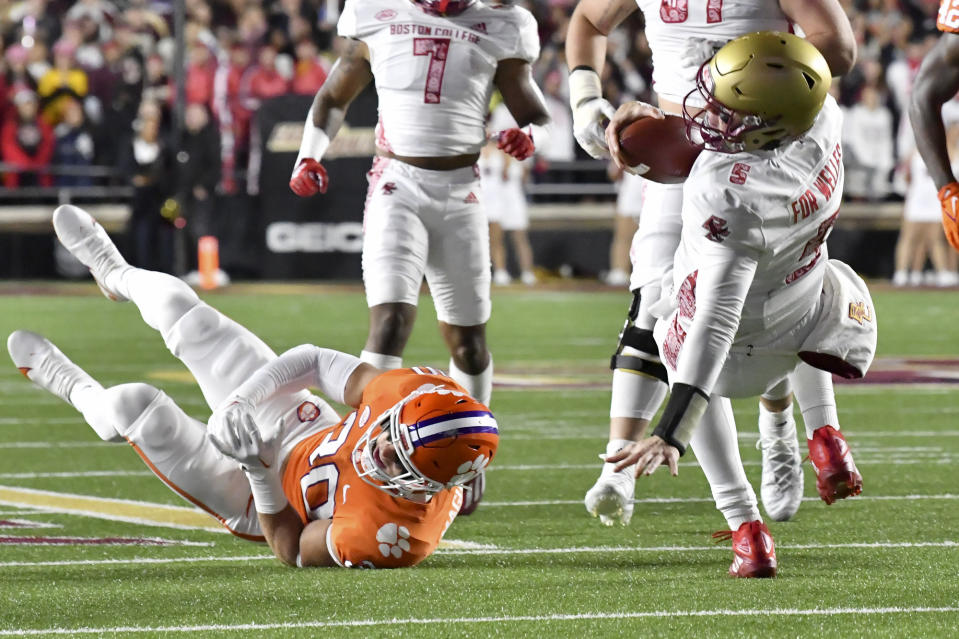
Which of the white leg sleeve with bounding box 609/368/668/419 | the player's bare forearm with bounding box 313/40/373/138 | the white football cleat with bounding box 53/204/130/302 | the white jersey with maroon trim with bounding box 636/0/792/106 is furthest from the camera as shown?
the player's bare forearm with bounding box 313/40/373/138

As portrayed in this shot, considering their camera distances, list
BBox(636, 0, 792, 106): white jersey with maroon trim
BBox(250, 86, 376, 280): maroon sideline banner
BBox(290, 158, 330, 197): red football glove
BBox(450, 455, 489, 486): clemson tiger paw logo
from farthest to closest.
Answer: BBox(250, 86, 376, 280): maroon sideline banner, BBox(290, 158, 330, 197): red football glove, BBox(636, 0, 792, 106): white jersey with maroon trim, BBox(450, 455, 489, 486): clemson tiger paw logo

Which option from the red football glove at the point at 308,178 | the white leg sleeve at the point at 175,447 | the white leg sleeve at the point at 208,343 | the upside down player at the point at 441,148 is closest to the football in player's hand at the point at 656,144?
the white leg sleeve at the point at 208,343

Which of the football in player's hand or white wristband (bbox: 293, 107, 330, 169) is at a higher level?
the football in player's hand

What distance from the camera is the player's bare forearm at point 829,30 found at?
5137mm

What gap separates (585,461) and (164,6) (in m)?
14.6

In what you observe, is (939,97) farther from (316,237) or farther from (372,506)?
(316,237)

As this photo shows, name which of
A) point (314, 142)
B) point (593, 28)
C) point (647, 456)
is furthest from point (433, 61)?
point (647, 456)

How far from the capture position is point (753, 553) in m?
4.65

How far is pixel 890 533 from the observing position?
543cm

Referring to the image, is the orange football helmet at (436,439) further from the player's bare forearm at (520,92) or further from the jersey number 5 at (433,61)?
the player's bare forearm at (520,92)

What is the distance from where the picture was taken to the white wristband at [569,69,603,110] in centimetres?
566

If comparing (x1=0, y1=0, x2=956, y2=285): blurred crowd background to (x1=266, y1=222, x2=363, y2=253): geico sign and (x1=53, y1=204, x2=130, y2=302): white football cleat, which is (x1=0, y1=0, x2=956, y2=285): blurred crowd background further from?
(x1=53, y1=204, x2=130, y2=302): white football cleat

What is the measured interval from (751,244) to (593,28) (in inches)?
73.8

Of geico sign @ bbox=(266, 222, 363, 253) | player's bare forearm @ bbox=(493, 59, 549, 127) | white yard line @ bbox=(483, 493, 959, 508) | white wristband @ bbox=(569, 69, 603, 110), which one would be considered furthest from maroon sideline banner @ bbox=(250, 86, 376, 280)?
white wristband @ bbox=(569, 69, 603, 110)
